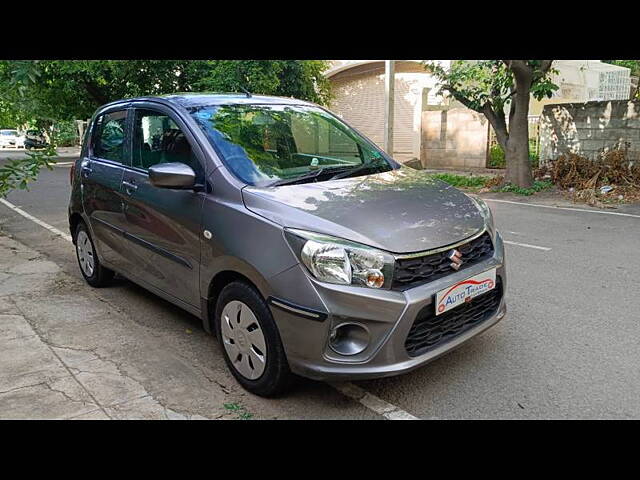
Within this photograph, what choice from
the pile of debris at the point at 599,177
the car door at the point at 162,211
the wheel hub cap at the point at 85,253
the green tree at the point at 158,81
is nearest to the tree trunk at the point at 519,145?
the pile of debris at the point at 599,177

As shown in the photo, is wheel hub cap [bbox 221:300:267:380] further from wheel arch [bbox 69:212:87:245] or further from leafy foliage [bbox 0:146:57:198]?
leafy foliage [bbox 0:146:57:198]

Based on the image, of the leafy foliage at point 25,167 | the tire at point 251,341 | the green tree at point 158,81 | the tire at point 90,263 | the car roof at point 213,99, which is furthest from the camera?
the green tree at point 158,81

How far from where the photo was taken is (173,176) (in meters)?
3.42

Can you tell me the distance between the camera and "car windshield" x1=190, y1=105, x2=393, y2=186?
11.8ft

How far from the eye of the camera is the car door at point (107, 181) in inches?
177

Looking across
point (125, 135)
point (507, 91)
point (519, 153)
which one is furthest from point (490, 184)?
point (125, 135)

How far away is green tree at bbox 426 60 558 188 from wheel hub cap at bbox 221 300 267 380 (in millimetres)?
8875

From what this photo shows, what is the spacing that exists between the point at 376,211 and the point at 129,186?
219 centimetres

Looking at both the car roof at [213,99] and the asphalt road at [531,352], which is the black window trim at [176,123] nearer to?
the car roof at [213,99]

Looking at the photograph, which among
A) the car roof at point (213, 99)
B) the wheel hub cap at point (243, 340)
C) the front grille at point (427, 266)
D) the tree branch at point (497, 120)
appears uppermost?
the tree branch at point (497, 120)

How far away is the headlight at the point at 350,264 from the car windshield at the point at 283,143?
0.84 metres

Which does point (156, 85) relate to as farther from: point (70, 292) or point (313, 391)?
point (313, 391)

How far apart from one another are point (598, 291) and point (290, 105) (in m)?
3.26

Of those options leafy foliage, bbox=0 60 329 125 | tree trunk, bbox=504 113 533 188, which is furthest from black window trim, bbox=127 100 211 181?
tree trunk, bbox=504 113 533 188
